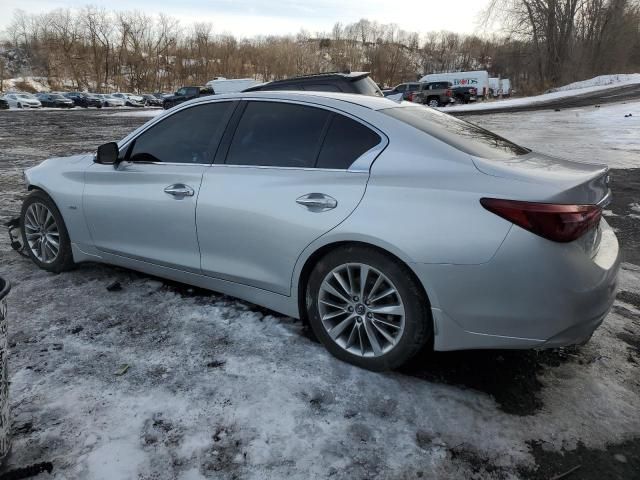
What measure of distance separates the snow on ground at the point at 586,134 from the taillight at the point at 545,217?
8980 mm

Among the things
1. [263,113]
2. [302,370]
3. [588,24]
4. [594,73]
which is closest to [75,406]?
[302,370]

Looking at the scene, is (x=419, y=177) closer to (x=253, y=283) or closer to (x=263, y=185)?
(x=263, y=185)

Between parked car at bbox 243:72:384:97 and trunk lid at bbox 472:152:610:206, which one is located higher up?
parked car at bbox 243:72:384:97

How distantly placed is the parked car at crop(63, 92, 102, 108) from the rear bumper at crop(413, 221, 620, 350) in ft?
A: 187

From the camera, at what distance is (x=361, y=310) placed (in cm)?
279

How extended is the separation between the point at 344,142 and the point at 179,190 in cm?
123

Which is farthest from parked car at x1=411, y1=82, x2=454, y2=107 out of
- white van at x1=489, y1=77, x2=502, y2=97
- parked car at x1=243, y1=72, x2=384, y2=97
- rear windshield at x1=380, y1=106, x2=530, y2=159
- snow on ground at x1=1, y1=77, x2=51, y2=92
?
snow on ground at x1=1, y1=77, x2=51, y2=92

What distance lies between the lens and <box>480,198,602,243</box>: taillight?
2281 mm

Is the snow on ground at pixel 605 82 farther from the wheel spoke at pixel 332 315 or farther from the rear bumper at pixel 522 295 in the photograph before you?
A: the wheel spoke at pixel 332 315

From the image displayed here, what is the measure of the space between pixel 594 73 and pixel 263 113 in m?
58.7

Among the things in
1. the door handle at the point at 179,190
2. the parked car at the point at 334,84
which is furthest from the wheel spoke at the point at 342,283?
the parked car at the point at 334,84

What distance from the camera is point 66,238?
4172 mm

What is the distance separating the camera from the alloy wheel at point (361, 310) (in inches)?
106

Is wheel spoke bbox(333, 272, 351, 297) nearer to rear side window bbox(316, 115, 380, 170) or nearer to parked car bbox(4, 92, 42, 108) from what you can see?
rear side window bbox(316, 115, 380, 170)
